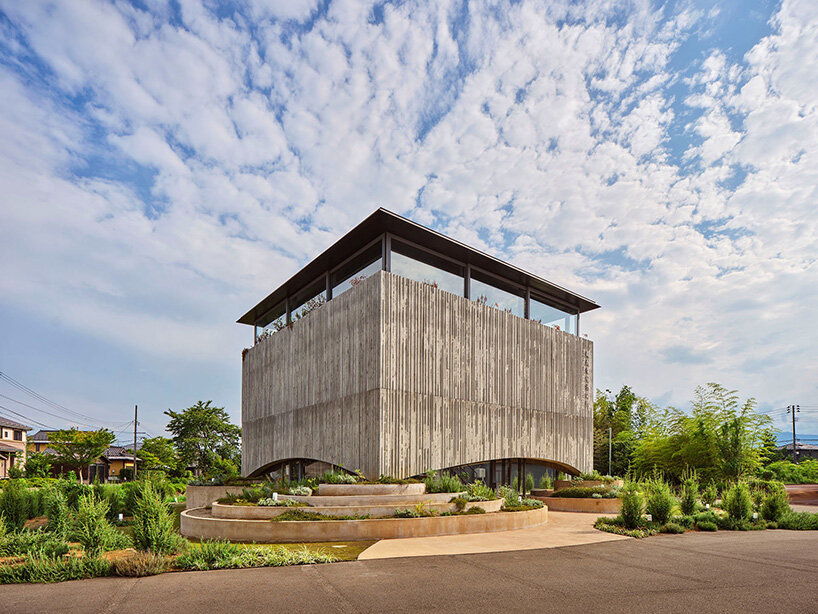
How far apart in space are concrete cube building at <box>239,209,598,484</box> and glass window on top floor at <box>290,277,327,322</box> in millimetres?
94

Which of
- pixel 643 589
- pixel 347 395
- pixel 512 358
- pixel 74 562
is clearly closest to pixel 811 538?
pixel 643 589

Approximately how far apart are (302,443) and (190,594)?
1494 centimetres

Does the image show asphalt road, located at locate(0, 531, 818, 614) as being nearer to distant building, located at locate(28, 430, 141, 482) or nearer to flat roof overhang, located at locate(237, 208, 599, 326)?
flat roof overhang, located at locate(237, 208, 599, 326)

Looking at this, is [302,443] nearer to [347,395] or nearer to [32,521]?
[347,395]

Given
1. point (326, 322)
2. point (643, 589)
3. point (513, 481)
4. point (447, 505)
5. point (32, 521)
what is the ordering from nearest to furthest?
point (643, 589), point (447, 505), point (32, 521), point (326, 322), point (513, 481)

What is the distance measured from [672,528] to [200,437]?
139 feet

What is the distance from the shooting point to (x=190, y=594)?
743 centimetres

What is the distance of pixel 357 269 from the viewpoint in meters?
20.0

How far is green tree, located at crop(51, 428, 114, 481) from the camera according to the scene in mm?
43500

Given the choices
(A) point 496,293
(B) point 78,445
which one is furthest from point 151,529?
(B) point 78,445

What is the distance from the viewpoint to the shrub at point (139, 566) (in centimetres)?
863

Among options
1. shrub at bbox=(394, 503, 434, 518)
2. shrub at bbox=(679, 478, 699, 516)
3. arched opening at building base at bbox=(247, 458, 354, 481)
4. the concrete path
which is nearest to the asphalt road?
the concrete path

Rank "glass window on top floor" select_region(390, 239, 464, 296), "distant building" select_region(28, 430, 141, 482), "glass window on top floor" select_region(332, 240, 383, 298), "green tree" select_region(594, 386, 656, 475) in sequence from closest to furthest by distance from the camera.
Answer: "glass window on top floor" select_region(390, 239, 464, 296) → "glass window on top floor" select_region(332, 240, 383, 298) → "green tree" select_region(594, 386, 656, 475) → "distant building" select_region(28, 430, 141, 482)

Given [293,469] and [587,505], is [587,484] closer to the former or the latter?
[587,505]
